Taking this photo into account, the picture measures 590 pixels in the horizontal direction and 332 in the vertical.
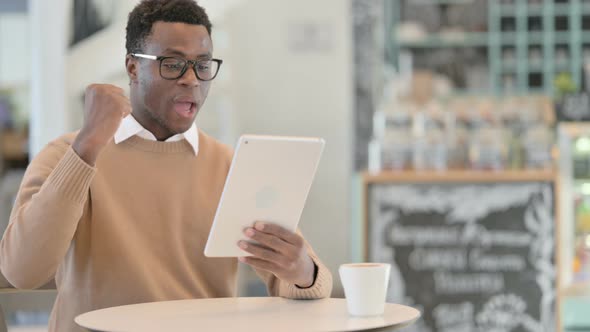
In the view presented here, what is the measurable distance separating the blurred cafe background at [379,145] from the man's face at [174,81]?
7.84 feet

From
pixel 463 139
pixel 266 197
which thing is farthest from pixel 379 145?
pixel 266 197

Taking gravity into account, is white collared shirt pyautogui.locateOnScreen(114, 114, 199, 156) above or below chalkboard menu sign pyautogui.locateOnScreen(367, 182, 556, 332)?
above

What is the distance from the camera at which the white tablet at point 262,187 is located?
150 centimetres

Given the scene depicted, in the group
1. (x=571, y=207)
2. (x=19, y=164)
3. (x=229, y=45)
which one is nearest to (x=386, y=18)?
(x=229, y=45)

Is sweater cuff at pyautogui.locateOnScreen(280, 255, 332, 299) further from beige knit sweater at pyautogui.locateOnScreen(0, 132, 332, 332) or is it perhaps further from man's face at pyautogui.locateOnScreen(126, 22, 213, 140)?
man's face at pyautogui.locateOnScreen(126, 22, 213, 140)

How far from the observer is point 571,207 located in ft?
14.1

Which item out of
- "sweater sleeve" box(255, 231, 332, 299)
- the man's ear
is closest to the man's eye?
the man's ear

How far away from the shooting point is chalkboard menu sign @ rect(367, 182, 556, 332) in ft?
13.0

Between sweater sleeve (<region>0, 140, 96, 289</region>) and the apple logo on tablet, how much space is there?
0.93 ft

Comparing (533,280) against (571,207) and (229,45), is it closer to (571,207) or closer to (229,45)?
(571,207)

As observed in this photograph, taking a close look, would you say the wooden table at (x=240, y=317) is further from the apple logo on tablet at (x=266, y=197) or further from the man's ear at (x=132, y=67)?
the man's ear at (x=132, y=67)

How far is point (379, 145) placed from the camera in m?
4.21

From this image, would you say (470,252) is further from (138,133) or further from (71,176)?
(71,176)

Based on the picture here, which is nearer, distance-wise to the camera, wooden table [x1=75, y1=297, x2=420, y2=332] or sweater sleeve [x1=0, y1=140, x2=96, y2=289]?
wooden table [x1=75, y1=297, x2=420, y2=332]
